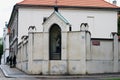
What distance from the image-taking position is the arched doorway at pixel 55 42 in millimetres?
→ 32969

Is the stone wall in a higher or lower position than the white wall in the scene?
lower

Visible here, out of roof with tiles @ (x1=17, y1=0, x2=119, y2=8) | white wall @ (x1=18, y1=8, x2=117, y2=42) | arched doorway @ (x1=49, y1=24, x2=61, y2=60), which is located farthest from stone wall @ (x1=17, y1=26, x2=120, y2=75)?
roof with tiles @ (x1=17, y1=0, x2=119, y2=8)

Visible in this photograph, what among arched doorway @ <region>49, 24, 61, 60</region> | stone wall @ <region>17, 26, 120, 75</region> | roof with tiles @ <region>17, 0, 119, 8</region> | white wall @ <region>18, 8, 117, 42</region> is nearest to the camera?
stone wall @ <region>17, 26, 120, 75</region>

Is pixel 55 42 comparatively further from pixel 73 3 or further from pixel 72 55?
pixel 73 3

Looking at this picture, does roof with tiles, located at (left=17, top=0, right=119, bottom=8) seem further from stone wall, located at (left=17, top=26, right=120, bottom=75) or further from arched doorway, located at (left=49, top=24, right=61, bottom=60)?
stone wall, located at (left=17, top=26, right=120, bottom=75)

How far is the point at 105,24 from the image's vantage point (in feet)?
189

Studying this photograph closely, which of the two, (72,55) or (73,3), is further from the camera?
(73,3)

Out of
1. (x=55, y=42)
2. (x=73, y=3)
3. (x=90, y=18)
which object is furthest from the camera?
(x=73, y=3)

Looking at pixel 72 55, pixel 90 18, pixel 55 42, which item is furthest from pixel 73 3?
pixel 72 55

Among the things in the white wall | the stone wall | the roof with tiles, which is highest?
the roof with tiles

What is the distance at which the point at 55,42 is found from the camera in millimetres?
33156

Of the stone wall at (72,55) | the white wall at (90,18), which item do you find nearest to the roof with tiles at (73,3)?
the white wall at (90,18)

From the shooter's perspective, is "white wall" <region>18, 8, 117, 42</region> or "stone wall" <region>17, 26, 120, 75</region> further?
"white wall" <region>18, 8, 117, 42</region>

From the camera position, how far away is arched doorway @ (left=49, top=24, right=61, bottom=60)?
32969 millimetres
